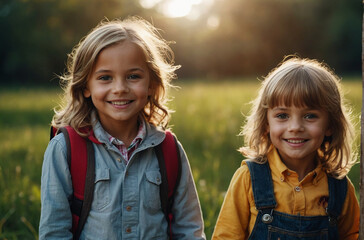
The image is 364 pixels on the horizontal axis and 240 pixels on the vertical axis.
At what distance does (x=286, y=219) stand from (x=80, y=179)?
43.9 inches

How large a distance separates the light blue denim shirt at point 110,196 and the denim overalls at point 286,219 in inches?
21.5

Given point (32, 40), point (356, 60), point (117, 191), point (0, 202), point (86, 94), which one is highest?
point (356, 60)

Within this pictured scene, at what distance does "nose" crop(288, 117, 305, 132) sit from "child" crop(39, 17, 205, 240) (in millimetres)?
660

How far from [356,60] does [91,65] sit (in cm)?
3004

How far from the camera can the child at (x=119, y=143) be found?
7.71 feet

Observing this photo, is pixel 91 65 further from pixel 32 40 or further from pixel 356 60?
pixel 356 60

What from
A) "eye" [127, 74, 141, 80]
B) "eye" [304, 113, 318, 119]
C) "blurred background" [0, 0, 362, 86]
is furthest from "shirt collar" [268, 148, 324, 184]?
"blurred background" [0, 0, 362, 86]

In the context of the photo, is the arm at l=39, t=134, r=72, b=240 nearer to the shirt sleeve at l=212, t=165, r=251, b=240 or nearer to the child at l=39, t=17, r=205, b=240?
the child at l=39, t=17, r=205, b=240

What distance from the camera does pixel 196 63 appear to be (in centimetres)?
2925

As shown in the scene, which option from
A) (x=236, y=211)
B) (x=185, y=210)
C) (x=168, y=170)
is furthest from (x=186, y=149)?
(x=236, y=211)

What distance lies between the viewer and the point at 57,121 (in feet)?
8.55

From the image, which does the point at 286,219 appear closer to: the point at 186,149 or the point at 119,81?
the point at 119,81

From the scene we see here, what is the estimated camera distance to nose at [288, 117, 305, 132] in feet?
7.79

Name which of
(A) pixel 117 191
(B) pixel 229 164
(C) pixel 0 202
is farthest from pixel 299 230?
(B) pixel 229 164
